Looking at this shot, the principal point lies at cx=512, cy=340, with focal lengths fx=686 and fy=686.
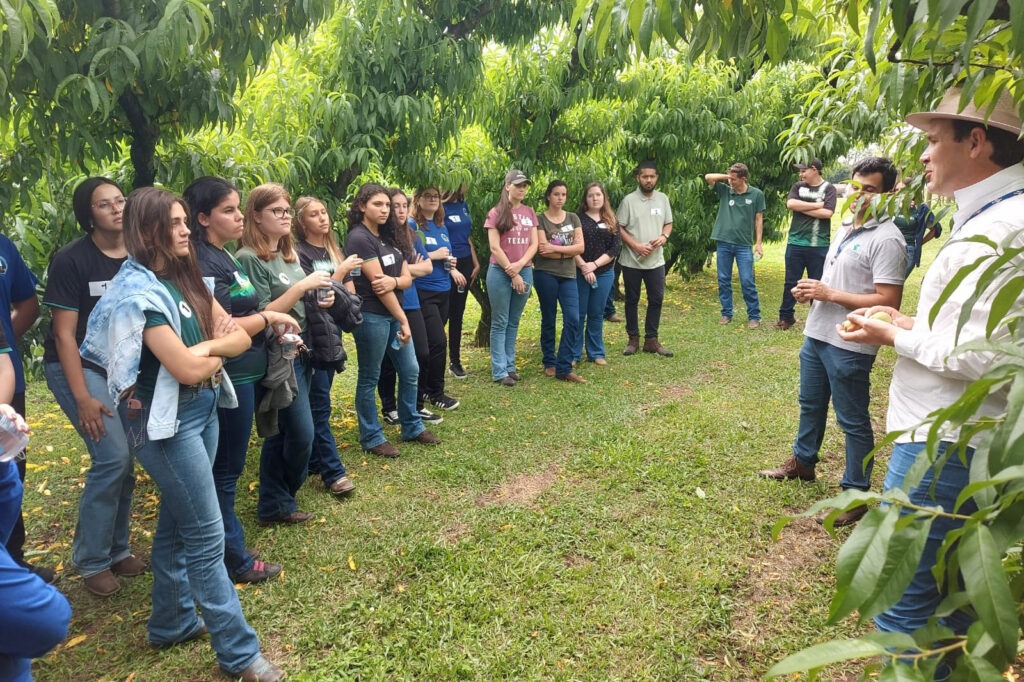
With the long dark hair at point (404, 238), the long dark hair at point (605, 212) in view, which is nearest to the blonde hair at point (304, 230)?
the long dark hair at point (404, 238)

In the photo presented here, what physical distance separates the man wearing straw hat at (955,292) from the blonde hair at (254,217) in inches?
119

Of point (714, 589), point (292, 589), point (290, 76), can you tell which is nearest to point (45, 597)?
point (292, 589)

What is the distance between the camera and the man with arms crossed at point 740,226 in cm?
959

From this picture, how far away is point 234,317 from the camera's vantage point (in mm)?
3385

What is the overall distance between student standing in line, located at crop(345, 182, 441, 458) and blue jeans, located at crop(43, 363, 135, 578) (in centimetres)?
179

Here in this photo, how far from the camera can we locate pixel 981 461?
1.11 metres

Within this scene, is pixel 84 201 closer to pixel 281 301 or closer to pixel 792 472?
pixel 281 301

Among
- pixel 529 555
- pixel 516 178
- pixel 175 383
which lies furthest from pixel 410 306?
pixel 175 383

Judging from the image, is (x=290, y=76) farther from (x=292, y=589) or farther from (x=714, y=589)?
(x=714, y=589)

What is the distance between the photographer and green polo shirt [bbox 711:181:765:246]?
31.4 ft

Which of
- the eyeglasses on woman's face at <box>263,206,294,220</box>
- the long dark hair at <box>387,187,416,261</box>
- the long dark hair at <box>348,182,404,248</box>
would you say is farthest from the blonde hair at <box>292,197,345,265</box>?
the long dark hair at <box>387,187,416,261</box>

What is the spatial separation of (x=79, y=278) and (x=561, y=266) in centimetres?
471

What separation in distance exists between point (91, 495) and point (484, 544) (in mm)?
2020

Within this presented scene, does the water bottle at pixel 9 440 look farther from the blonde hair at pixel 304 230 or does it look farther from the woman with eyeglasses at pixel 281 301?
the blonde hair at pixel 304 230
